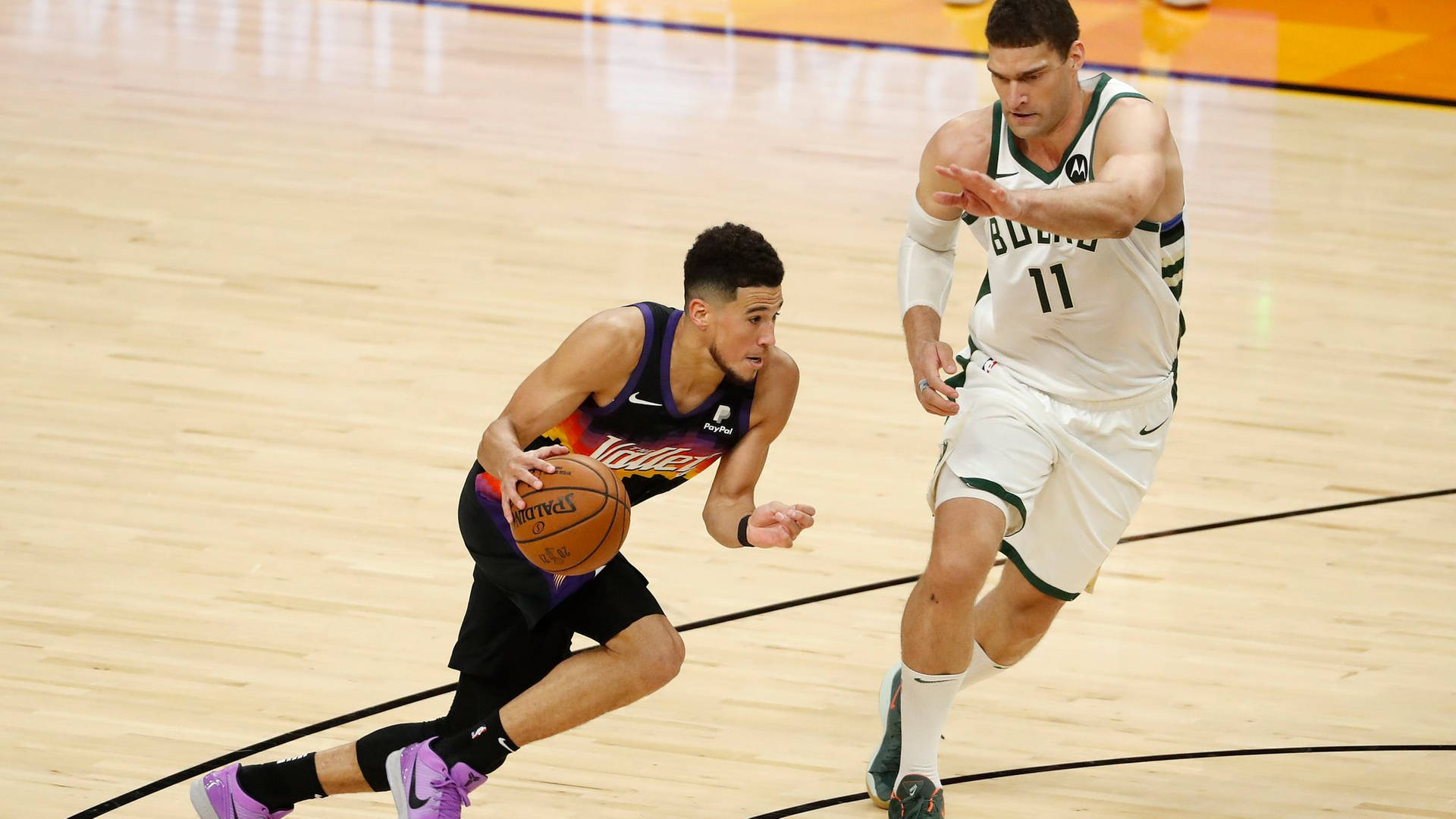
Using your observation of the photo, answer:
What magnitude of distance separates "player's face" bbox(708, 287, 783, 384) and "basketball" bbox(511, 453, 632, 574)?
0.42 meters

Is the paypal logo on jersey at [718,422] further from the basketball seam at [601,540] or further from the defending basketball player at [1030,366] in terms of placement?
the defending basketball player at [1030,366]

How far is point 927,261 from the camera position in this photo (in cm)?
466

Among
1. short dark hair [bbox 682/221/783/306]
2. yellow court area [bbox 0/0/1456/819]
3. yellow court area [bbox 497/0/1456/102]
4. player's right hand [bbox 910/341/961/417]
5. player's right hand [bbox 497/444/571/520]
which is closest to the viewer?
player's right hand [bbox 497/444/571/520]

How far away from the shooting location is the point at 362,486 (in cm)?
629

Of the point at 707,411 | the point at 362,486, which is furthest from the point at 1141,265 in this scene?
the point at 362,486

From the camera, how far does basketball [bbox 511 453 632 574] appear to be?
12.4 ft

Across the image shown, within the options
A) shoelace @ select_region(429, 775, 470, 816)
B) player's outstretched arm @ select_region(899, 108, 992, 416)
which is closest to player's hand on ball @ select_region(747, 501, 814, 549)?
player's outstretched arm @ select_region(899, 108, 992, 416)

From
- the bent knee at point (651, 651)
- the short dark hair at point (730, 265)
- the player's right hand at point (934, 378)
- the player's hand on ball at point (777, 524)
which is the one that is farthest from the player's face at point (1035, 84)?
the bent knee at point (651, 651)

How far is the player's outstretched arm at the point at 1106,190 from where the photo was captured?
3789 millimetres

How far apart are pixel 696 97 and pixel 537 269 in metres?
3.46

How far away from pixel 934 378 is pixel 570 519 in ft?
3.53

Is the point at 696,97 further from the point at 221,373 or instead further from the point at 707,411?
the point at 707,411

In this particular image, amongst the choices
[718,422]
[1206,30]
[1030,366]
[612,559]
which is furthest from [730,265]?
[1206,30]

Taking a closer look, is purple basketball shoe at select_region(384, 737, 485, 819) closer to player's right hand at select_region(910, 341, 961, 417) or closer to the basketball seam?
the basketball seam
